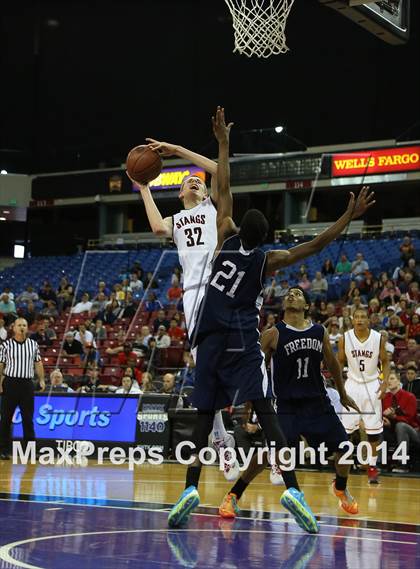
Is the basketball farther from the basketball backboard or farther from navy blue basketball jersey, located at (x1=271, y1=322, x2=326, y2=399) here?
the basketball backboard

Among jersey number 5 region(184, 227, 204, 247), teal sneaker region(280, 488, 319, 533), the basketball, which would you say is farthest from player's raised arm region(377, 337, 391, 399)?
teal sneaker region(280, 488, 319, 533)

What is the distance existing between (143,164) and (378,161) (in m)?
18.5

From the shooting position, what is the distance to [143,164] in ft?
21.8

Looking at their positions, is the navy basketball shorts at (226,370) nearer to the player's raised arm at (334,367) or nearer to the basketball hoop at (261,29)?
the player's raised arm at (334,367)

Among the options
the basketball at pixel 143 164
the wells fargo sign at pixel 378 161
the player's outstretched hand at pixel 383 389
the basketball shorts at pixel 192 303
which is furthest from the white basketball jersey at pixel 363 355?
the wells fargo sign at pixel 378 161

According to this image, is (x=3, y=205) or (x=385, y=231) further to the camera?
(x=3, y=205)

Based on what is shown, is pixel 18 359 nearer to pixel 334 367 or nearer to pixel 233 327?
pixel 334 367

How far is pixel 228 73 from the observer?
26.1 m

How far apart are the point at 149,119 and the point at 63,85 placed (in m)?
3.31

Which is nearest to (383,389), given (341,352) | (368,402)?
(368,402)

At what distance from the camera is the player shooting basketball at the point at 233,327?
5707 millimetres

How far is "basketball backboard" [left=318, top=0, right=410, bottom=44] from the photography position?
24.9 ft

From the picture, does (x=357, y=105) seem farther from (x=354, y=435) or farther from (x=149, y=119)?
(x=354, y=435)

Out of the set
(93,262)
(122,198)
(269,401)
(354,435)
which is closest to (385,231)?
(93,262)
